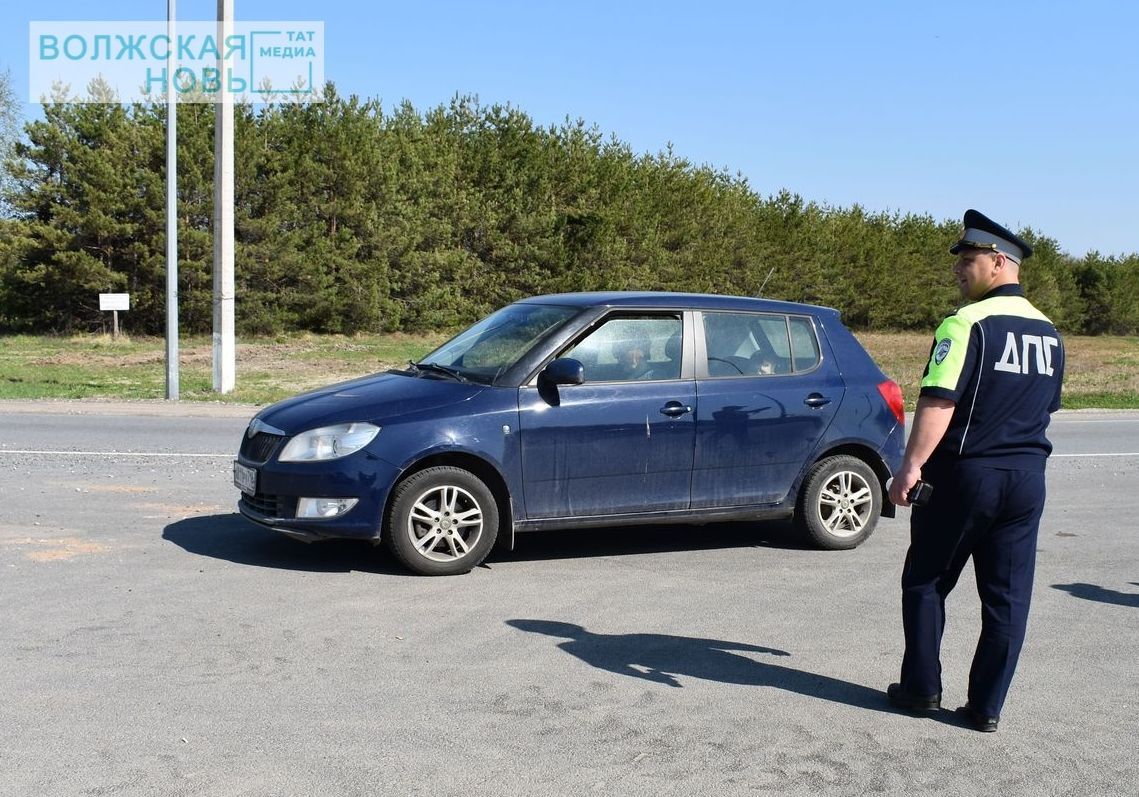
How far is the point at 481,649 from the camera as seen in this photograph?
19.4 ft

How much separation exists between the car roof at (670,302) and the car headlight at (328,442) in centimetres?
160

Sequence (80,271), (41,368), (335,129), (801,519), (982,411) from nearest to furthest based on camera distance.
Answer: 1. (982,411)
2. (801,519)
3. (41,368)
4. (80,271)
5. (335,129)

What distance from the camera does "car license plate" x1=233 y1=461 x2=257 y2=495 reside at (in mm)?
7547

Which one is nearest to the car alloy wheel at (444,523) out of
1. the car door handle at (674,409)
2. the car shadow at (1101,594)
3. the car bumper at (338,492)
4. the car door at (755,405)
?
the car bumper at (338,492)

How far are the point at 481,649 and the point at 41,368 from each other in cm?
2358

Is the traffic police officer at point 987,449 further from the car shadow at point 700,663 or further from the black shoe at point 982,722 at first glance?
the car shadow at point 700,663

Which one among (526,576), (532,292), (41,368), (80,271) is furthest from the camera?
(532,292)

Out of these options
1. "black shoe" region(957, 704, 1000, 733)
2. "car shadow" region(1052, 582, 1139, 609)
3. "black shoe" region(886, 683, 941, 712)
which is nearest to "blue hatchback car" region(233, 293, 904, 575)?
"car shadow" region(1052, 582, 1139, 609)

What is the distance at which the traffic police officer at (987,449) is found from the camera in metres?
4.73

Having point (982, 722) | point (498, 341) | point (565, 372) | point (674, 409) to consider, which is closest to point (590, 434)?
point (565, 372)

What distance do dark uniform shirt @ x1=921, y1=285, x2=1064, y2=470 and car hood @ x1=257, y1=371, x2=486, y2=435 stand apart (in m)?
3.46

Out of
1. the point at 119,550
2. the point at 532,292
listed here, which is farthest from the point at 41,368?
the point at 532,292

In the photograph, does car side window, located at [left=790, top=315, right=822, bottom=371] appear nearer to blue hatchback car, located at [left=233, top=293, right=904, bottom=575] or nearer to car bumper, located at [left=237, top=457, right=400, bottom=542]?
blue hatchback car, located at [left=233, top=293, right=904, bottom=575]

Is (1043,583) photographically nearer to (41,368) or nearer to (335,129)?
(41,368)
